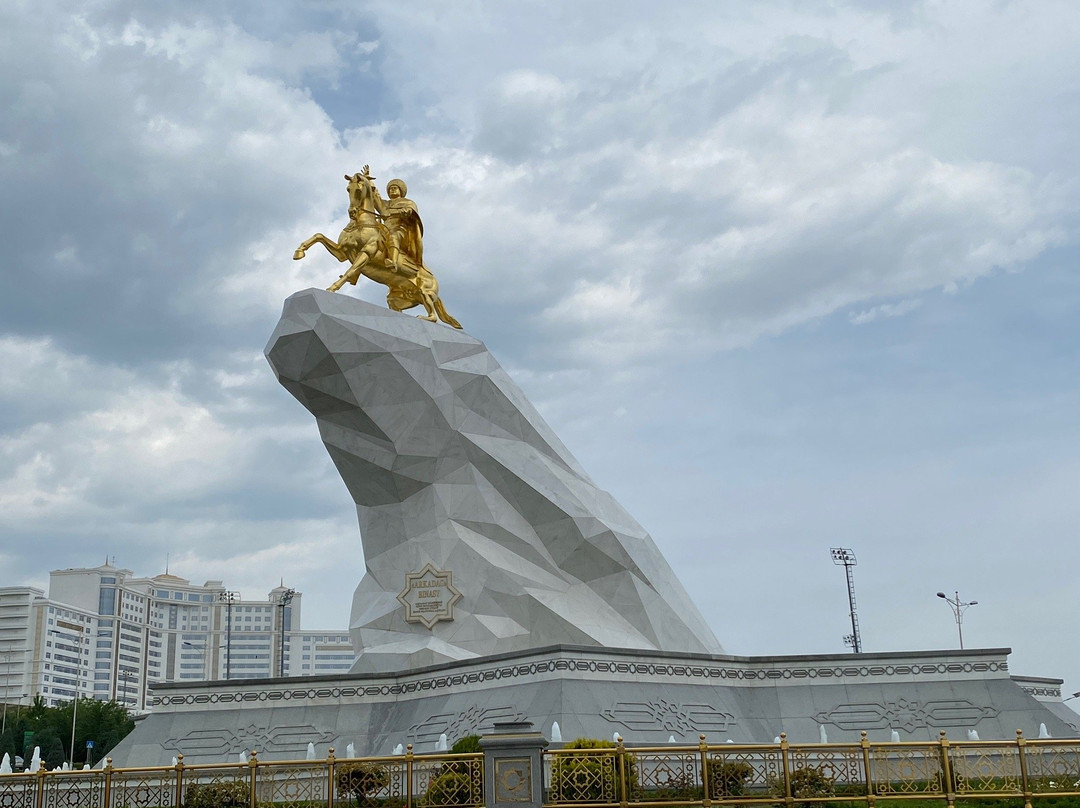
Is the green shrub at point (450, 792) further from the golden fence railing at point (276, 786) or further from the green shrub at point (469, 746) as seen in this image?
the green shrub at point (469, 746)

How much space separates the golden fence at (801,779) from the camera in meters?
10.0

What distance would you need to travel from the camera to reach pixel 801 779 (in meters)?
10.3

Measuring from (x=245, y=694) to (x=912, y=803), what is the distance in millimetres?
10626

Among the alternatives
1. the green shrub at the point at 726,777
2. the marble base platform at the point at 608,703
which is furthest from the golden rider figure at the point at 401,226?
the green shrub at the point at 726,777

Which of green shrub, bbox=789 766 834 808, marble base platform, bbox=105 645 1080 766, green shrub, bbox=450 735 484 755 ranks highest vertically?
marble base platform, bbox=105 645 1080 766

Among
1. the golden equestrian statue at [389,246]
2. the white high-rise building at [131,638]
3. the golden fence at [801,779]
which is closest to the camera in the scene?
the golden fence at [801,779]

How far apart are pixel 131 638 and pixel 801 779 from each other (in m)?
82.5

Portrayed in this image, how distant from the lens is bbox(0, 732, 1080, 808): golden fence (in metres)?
10.1

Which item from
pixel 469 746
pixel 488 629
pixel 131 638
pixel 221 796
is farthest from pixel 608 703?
pixel 131 638

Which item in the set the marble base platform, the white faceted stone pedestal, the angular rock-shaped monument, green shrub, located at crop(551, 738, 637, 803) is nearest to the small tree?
green shrub, located at crop(551, 738, 637, 803)

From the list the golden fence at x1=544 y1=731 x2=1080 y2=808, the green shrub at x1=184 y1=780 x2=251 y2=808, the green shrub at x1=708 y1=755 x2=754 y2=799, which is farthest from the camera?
the green shrub at x1=184 y1=780 x2=251 y2=808

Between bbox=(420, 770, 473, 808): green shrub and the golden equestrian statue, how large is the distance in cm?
1151

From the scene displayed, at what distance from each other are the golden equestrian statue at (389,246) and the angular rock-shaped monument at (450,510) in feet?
3.87

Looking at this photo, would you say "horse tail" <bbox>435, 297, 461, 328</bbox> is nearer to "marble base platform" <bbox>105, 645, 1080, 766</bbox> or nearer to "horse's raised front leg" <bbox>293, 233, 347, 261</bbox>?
"horse's raised front leg" <bbox>293, 233, 347, 261</bbox>
